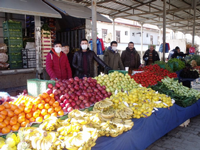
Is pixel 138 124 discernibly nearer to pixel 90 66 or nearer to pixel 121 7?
pixel 90 66

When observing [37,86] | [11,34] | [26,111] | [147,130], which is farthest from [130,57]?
[26,111]

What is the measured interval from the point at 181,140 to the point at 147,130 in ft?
4.35

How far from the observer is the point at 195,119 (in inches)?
208

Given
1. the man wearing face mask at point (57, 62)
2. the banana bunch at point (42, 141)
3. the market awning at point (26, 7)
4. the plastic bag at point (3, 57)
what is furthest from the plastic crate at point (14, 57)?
the banana bunch at point (42, 141)

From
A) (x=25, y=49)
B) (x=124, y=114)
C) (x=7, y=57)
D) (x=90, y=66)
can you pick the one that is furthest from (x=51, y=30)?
(x=124, y=114)

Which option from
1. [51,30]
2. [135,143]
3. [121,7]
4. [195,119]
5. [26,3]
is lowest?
[195,119]

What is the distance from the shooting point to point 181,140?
3975 millimetres

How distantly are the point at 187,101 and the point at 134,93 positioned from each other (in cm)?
174

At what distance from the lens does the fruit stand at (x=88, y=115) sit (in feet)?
6.45

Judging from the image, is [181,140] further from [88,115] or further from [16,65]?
[16,65]

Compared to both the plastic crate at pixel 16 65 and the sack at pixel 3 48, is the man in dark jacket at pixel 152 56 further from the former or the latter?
the sack at pixel 3 48

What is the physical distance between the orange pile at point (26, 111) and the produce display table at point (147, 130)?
0.84m

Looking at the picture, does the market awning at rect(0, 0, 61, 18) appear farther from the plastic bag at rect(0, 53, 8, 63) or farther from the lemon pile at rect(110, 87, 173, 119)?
the lemon pile at rect(110, 87, 173, 119)

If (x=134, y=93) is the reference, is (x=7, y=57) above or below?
above
